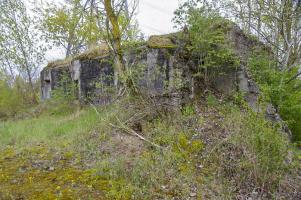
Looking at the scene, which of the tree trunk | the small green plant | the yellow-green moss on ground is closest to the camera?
the yellow-green moss on ground

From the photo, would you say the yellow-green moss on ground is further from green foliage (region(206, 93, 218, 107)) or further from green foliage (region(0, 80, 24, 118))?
green foliage (region(0, 80, 24, 118))

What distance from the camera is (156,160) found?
3764 mm

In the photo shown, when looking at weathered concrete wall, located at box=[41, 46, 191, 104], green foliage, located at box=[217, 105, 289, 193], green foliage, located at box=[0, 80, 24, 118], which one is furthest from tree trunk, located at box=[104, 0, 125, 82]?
green foliage, located at box=[0, 80, 24, 118]

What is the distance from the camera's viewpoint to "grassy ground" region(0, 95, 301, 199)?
10.4 ft

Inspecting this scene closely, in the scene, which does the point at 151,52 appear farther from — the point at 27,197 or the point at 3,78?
the point at 3,78

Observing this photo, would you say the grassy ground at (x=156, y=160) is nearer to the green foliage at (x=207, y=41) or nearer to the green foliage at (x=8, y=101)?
the green foliage at (x=207, y=41)

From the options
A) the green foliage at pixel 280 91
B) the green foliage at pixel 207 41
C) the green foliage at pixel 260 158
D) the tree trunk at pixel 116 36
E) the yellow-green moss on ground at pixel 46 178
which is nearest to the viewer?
the yellow-green moss on ground at pixel 46 178

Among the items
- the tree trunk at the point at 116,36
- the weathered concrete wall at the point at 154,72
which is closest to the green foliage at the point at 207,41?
the weathered concrete wall at the point at 154,72

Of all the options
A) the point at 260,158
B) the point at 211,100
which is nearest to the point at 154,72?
the point at 211,100

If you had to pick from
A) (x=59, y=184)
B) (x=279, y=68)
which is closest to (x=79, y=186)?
(x=59, y=184)

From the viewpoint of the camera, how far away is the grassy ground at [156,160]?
3.17 metres

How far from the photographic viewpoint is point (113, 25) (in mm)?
5742

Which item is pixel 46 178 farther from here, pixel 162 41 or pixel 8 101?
pixel 8 101

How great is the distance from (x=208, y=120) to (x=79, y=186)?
2.95 metres
